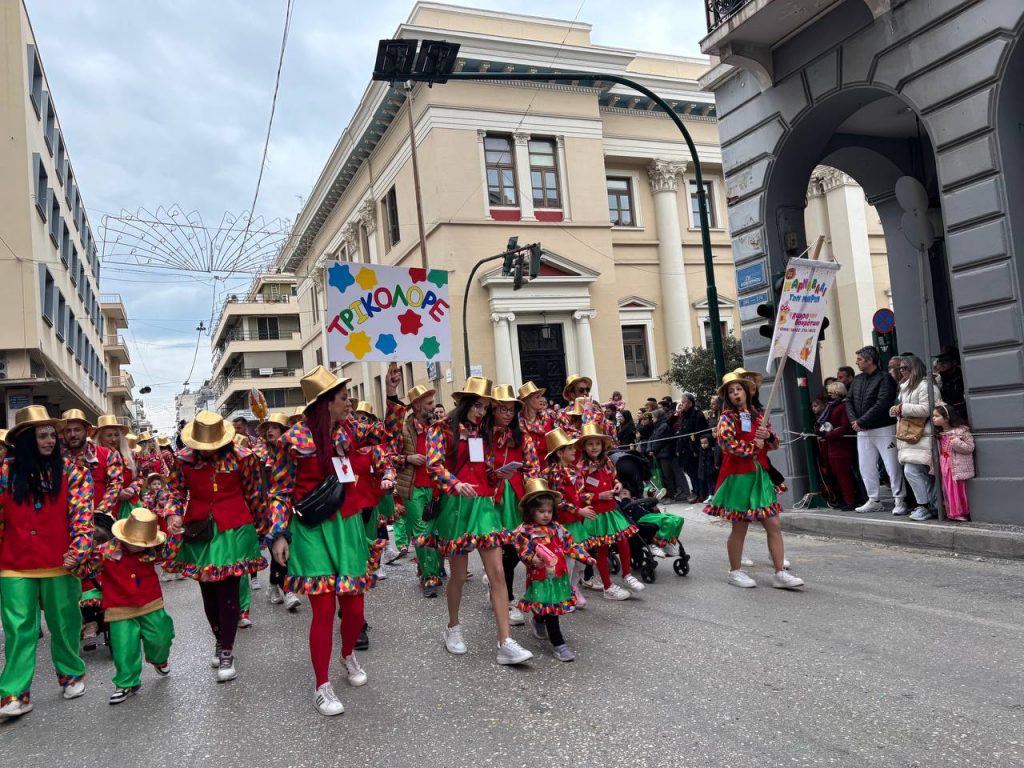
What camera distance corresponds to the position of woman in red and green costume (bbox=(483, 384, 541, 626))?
575 centimetres

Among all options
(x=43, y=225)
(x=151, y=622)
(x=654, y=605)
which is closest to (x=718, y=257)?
(x=43, y=225)

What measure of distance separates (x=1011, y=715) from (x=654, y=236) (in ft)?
102

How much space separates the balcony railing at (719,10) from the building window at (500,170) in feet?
59.4

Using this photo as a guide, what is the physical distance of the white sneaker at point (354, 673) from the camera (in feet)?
16.6

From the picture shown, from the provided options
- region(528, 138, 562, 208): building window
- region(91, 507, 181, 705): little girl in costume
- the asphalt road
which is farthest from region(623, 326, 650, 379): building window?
region(91, 507, 181, 705): little girl in costume

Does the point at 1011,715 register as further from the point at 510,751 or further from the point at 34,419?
the point at 34,419

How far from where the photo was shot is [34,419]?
17.3 ft

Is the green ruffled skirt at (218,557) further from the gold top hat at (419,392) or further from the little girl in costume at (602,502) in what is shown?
the little girl in costume at (602,502)

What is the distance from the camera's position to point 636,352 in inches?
1291

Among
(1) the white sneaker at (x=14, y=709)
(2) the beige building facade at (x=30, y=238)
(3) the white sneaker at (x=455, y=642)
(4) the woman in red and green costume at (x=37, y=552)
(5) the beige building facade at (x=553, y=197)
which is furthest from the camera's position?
(5) the beige building facade at (x=553, y=197)

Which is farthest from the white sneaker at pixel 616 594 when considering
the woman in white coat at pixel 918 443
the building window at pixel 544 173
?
the building window at pixel 544 173

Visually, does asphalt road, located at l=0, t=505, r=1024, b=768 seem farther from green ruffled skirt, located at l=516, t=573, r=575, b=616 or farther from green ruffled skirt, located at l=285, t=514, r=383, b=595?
green ruffled skirt, located at l=285, t=514, r=383, b=595

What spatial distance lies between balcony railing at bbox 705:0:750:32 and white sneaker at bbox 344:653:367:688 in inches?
395

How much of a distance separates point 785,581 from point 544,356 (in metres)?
23.5
